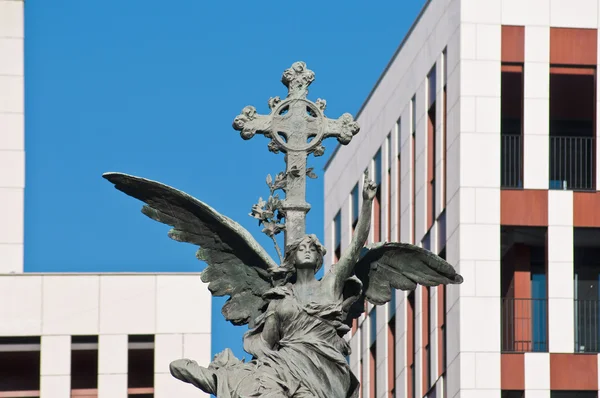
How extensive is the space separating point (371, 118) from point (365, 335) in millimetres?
7394

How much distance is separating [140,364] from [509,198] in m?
13.8

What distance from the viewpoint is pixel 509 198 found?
83.4 m

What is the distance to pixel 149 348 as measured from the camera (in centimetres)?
8938

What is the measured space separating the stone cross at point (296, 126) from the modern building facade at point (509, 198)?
41.4 m

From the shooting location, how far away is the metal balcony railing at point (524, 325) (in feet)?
269

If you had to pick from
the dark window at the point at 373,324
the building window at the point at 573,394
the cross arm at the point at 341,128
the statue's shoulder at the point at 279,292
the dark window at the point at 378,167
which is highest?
the dark window at the point at 378,167

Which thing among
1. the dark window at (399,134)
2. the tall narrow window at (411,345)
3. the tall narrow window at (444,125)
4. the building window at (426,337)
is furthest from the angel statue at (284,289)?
the dark window at (399,134)

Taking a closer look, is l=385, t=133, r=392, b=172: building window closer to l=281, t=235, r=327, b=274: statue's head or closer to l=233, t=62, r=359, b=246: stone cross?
l=233, t=62, r=359, b=246: stone cross

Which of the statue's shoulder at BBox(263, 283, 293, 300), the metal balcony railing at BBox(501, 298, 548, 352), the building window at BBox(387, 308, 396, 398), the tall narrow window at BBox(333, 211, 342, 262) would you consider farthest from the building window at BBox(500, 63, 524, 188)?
the statue's shoulder at BBox(263, 283, 293, 300)

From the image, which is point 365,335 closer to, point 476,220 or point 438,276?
point 476,220

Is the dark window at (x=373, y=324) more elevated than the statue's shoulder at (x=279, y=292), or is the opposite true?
the dark window at (x=373, y=324)

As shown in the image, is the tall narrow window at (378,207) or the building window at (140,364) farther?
the tall narrow window at (378,207)

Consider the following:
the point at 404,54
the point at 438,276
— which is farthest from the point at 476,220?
the point at 438,276

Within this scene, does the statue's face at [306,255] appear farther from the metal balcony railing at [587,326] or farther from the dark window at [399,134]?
the dark window at [399,134]
